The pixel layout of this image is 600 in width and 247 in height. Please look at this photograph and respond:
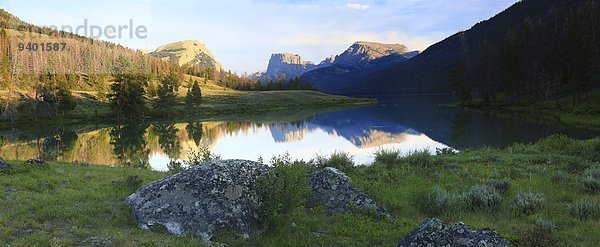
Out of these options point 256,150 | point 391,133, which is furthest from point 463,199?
point 391,133

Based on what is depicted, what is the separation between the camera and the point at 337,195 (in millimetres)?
11602

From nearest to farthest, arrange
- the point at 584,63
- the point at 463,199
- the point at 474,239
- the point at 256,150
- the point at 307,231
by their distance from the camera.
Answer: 1. the point at 474,239
2. the point at 307,231
3. the point at 463,199
4. the point at 256,150
5. the point at 584,63

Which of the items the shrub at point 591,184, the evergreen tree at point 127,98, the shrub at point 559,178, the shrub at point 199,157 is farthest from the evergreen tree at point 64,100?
the shrub at point 591,184

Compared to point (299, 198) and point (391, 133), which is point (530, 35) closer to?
point (391, 133)

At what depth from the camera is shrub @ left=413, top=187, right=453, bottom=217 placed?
442 inches

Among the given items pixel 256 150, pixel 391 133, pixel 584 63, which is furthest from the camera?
pixel 584 63

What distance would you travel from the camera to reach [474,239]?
708 cm

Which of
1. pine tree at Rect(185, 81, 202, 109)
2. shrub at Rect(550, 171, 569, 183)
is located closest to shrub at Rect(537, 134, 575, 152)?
shrub at Rect(550, 171, 569, 183)

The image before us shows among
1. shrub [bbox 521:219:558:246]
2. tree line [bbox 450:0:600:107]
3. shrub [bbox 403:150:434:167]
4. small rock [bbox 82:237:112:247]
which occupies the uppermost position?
tree line [bbox 450:0:600:107]

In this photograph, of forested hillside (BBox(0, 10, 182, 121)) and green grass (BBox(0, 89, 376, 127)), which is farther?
forested hillside (BBox(0, 10, 182, 121))

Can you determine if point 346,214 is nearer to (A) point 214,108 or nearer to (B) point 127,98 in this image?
(B) point 127,98

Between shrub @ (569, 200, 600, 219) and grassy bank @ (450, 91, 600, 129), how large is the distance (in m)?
47.0

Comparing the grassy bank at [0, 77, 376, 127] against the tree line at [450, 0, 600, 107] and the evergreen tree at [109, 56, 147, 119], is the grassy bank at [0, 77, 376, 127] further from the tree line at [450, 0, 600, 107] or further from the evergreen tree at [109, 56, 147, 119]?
the tree line at [450, 0, 600, 107]

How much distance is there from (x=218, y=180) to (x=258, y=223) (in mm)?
1633
